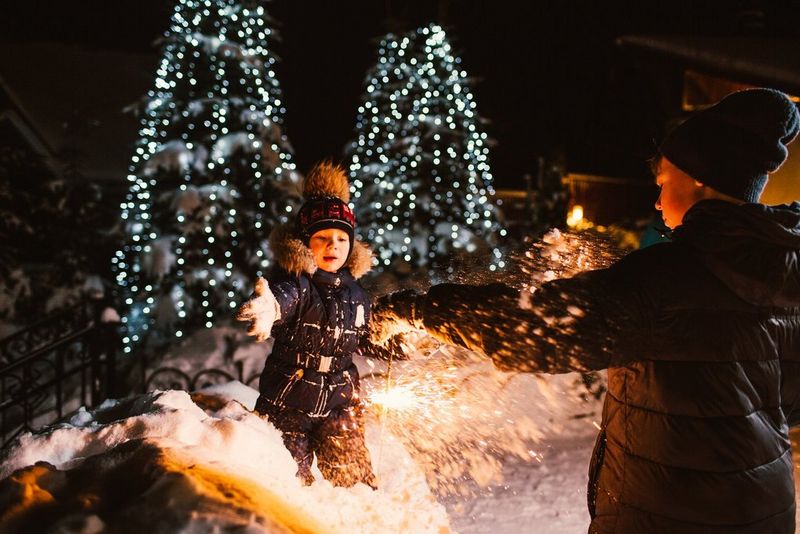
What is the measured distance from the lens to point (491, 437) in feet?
19.2

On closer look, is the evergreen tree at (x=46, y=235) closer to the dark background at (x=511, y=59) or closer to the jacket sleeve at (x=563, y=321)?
the dark background at (x=511, y=59)

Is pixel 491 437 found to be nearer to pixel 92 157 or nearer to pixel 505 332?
pixel 505 332

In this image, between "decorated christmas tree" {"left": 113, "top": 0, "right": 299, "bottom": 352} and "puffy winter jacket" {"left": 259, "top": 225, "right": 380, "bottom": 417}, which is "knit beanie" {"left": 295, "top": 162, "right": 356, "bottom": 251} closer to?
"puffy winter jacket" {"left": 259, "top": 225, "right": 380, "bottom": 417}

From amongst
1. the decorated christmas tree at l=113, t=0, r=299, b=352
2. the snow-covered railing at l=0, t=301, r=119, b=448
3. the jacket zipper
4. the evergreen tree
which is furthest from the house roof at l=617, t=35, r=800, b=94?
the evergreen tree

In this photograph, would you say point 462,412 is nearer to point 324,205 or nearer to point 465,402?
point 465,402

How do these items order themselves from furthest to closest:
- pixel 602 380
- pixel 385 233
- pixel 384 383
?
pixel 385 233 < pixel 602 380 < pixel 384 383

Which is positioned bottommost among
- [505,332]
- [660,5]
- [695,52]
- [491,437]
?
[491,437]

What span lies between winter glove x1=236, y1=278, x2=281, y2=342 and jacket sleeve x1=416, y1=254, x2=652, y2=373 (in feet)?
4.80

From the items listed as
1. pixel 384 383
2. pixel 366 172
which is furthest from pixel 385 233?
pixel 384 383

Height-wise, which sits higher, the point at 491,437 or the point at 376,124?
the point at 376,124

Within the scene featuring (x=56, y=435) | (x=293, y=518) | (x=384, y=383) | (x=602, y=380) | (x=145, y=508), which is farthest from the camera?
(x=602, y=380)

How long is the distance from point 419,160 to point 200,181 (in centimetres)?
411

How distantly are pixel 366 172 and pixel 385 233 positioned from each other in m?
1.33

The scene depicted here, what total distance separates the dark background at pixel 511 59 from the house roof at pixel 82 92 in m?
0.46
